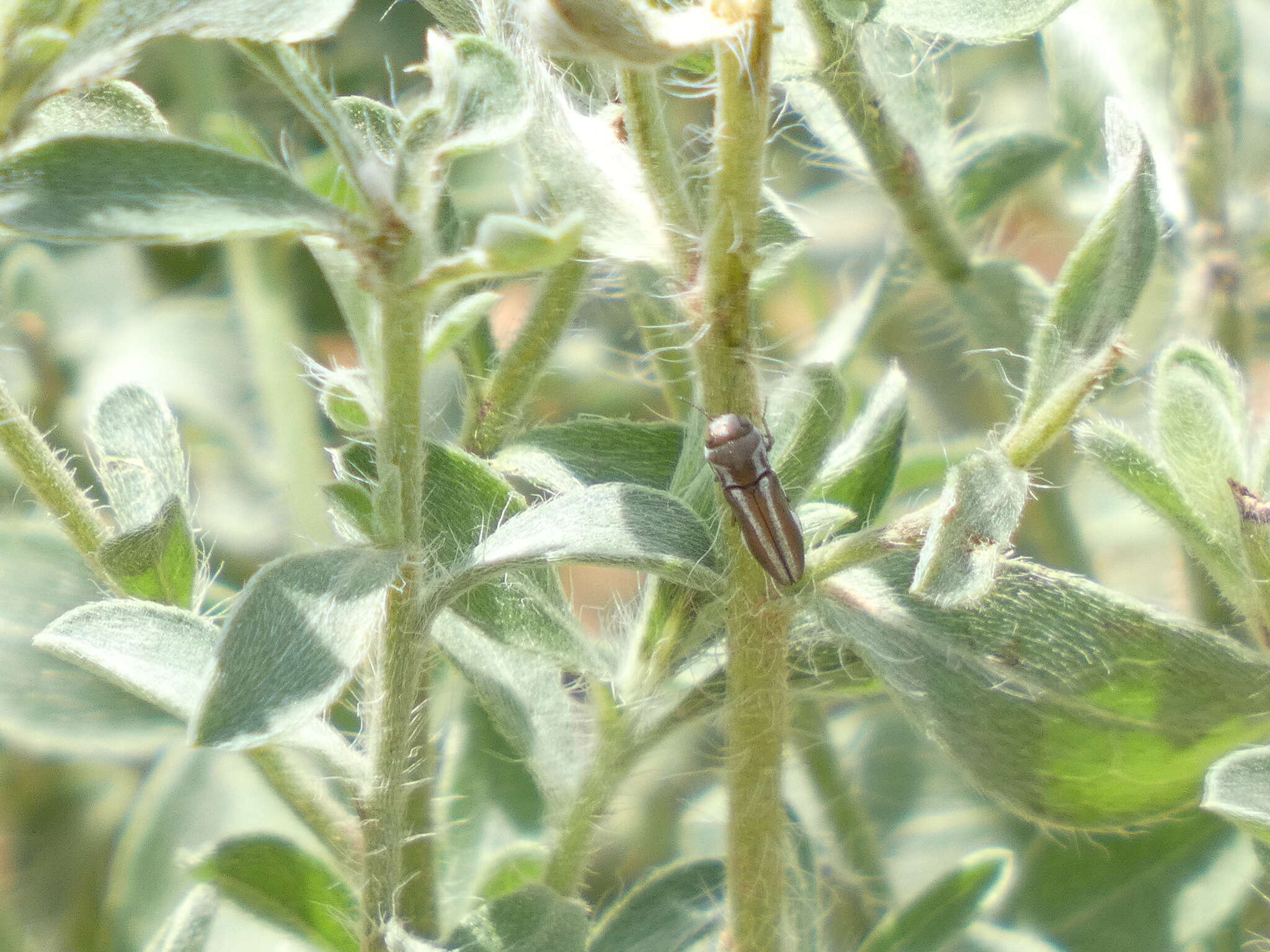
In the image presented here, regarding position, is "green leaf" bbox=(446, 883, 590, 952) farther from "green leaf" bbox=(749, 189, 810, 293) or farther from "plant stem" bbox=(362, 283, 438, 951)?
"green leaf" bbox=(749, 189, 810, 293)

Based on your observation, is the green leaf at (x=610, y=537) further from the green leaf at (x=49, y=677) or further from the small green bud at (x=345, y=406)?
the green leaf at (x=49, y=677)

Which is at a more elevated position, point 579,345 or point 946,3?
point 946,3

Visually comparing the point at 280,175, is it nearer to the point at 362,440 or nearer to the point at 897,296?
the point at 362,440

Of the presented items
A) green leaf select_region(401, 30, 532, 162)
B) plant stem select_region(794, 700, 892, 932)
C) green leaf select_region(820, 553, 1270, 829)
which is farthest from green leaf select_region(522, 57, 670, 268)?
plant stem select_region(794, 700, 892, 932)

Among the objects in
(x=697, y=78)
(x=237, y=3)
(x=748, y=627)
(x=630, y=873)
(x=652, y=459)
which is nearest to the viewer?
(x=237, y=3)

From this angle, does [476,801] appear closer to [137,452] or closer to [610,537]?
[137,452]

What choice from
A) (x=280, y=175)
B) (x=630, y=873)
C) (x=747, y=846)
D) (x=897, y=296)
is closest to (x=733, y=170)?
(x=280, y=175)

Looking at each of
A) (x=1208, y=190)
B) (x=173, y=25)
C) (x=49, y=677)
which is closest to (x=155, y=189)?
(x=173, y=25)
